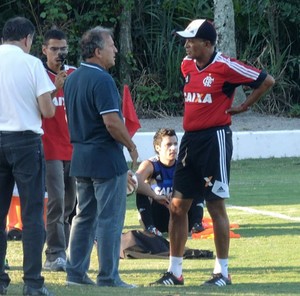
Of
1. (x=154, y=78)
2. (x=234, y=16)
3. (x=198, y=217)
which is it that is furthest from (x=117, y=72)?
(x=198, y=217)

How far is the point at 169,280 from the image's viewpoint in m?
8.49

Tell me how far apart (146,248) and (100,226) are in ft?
7.07

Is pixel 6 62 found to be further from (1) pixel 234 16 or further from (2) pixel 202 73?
(1) pixel 234 16

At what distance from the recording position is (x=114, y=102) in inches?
313

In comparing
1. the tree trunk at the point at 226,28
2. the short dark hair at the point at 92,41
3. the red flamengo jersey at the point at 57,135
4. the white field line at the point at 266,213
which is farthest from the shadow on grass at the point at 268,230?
the tree trunk at the point at 226,28

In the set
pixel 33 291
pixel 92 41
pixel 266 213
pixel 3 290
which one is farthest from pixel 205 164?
pixel 266 213

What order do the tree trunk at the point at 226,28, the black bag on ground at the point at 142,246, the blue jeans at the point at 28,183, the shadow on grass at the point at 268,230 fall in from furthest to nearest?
the tree trunk at the point at 226,28 < the shadow on grass at the point at 268,230 < the black bag on ground at the point at 142,246 < the blue jeans at the point at 28,183

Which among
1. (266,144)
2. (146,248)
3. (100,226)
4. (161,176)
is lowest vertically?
(266,144)

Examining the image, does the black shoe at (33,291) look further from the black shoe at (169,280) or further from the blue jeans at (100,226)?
the black shoe at (169,280)

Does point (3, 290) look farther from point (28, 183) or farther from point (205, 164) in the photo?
point (205, 164)

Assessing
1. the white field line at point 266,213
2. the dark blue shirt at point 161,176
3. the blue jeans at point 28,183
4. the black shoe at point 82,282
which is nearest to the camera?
the blue jeans at point 28,183

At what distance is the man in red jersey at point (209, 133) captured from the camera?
841cm

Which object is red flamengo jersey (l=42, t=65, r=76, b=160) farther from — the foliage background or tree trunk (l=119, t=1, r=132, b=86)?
tree trunk (l=119, t=1, r=132, b=86)

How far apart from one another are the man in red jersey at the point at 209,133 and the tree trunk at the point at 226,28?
537 inches
